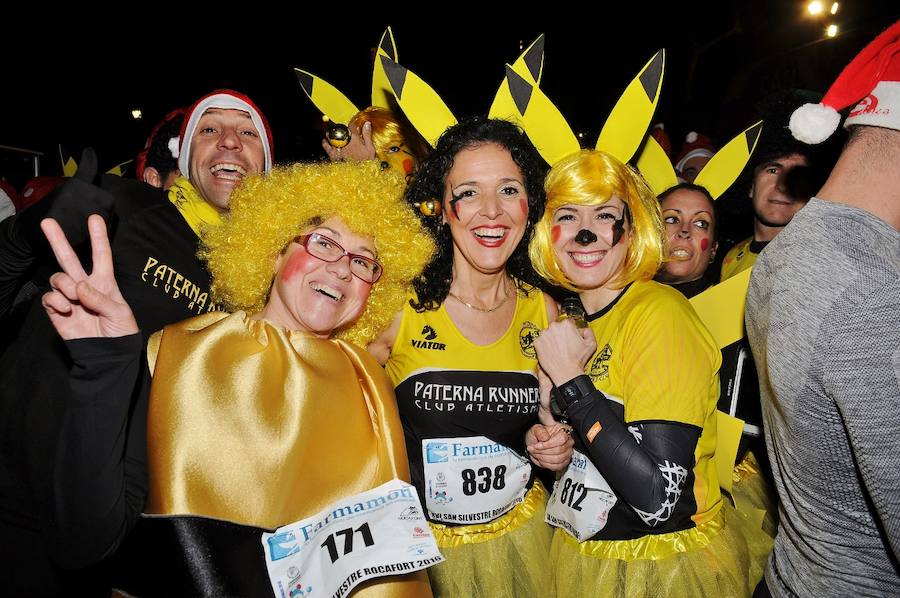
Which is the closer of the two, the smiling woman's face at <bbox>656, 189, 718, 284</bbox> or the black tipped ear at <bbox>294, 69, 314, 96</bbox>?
the smiling woman's face at <bbox>656, 189, 718, 284</bbox>

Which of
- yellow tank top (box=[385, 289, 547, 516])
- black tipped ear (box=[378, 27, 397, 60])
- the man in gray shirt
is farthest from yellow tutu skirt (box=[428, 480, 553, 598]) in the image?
black tipped ear (box=[378, 27, 397, 60])

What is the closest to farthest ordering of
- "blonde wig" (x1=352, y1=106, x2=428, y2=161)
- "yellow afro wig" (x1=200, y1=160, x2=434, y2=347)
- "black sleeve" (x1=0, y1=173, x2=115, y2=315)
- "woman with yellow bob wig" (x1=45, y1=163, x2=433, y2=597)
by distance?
"woman with yellow bob wig" (x1=45, y1=163, x2=433, y2=597) < "black sleeve" (x1=0, y1=173, x2=115, y2=315) < "yellow afro wig" (x1=200, y1=160, x2=434, y2=347) < "blonde wig" (x1=352, y1=106, x2=428, y2=161)

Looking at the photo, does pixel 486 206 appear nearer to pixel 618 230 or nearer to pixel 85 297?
pixel 618 230

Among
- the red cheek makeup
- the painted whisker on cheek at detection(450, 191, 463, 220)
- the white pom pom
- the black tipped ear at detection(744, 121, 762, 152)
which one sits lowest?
the red cheek makeup

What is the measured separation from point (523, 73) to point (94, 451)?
2.80 m

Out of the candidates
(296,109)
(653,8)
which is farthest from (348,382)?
(653,8)

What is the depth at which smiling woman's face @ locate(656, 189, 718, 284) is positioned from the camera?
12.4 ft

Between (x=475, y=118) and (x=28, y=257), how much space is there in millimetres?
2193

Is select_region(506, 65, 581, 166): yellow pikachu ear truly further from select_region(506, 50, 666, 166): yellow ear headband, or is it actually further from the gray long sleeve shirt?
the gray long sleeve shirt

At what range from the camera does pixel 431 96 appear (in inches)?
130

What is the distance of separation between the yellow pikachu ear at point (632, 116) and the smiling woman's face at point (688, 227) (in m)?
0.91

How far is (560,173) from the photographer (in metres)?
2.93

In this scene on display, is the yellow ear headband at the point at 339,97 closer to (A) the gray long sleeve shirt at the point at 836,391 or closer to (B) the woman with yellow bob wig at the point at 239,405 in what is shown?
(B) the woman with yellow bob wig at the point at 239,405

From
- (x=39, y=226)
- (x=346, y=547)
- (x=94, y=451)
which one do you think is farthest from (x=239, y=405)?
(x=39, y=226)
